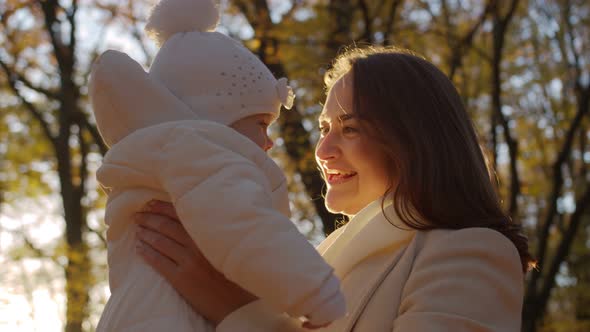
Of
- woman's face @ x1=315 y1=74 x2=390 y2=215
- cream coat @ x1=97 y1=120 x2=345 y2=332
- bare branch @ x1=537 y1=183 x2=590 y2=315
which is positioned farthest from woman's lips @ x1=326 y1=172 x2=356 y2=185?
bare branch @ x1=537 y1=183 x2=590 y2=315

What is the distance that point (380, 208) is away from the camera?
264cm

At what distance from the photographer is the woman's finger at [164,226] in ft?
7.22

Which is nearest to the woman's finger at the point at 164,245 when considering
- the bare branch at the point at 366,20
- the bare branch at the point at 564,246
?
the bare branch at the point at 366,20

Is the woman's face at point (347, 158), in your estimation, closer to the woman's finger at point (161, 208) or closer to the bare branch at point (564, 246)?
the woman's finger at point (161, 208)

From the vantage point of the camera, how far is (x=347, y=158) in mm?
2551

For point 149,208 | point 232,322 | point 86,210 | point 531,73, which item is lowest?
point 86,210

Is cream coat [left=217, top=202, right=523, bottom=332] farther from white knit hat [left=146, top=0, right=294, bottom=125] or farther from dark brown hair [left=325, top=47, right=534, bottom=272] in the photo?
white knit hat [left=146, top=0, right=294, bottom=125]

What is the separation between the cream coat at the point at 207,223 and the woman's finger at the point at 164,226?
48 millimetres

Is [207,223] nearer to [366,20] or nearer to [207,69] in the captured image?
[207,69]


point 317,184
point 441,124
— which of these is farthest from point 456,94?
point 317,184

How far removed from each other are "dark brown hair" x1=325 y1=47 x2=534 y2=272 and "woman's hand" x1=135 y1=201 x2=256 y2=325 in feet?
2.06

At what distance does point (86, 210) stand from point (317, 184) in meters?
6.16

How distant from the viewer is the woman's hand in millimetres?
2080

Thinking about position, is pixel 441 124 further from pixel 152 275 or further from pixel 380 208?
pixel 152 275
